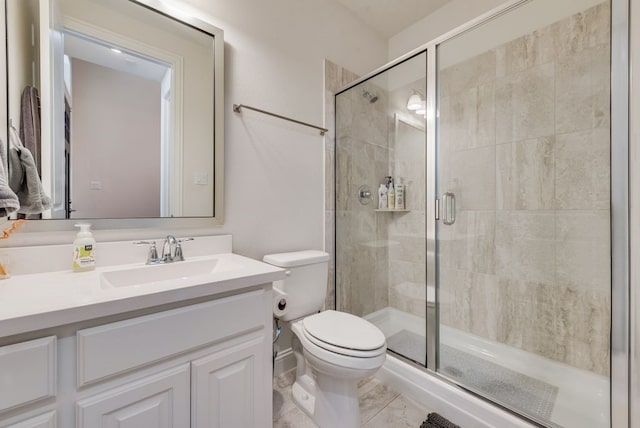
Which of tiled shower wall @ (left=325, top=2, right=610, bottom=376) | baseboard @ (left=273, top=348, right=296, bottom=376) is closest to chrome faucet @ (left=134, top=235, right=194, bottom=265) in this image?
baseboard @ (left=273, top=348, right=296, bottom=376)

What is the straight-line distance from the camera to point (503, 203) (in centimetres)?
166

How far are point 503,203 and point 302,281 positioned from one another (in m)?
1.29

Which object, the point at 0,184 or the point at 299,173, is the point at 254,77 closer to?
the point at 299,173

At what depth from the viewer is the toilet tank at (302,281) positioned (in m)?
1.43

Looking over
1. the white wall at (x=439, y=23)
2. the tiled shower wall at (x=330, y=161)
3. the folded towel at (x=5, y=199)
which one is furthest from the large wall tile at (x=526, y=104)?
the folded towel at (x=5, y=199)

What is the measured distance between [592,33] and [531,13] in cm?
29

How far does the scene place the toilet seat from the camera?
1111mm

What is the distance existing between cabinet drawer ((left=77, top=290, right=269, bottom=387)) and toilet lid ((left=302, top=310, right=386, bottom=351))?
0.36m

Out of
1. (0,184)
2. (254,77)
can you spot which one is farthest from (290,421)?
(254,77)

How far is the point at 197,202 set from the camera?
134 cm

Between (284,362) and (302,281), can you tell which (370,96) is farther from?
(284,362)

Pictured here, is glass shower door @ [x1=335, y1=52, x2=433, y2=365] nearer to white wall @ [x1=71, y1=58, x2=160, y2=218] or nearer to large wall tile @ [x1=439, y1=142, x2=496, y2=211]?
large wall tile @ [x1=439, y1=142, x2=496, y2=211]

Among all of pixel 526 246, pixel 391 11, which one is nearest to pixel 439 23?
pixel 391 11

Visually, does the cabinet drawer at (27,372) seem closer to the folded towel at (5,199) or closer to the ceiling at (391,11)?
the folded towel at (5,199)
